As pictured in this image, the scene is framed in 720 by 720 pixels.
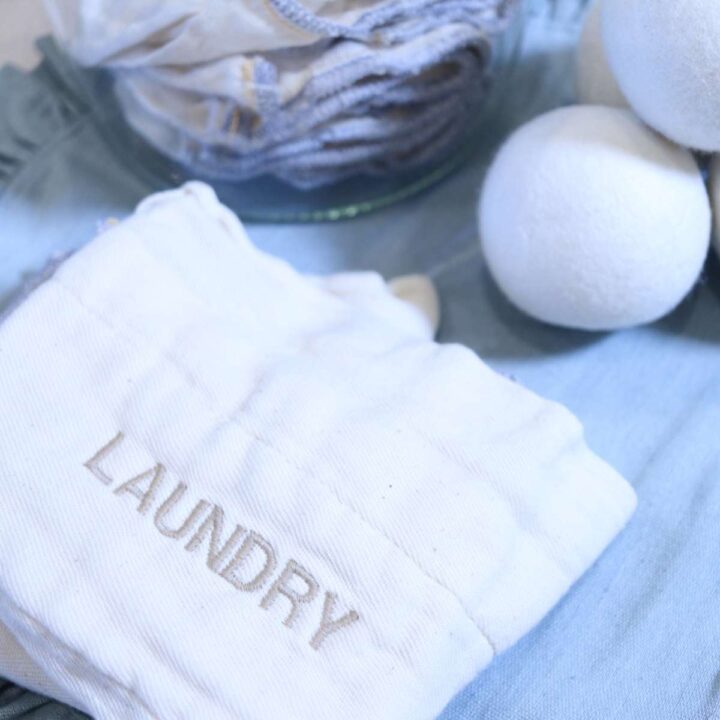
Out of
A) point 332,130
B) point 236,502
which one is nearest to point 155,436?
point 236,502

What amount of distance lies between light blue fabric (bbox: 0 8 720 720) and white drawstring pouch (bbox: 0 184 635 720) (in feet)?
A: 0.07

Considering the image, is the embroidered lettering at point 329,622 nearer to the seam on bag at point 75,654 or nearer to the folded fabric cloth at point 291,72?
the seam on bag at point 75,654

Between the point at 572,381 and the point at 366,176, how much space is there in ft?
0.52

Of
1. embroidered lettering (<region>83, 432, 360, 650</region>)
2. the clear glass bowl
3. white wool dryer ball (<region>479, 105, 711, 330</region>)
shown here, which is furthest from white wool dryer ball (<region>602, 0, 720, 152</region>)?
embroidered lettering (<region>83, 432, 360, 650</region>)

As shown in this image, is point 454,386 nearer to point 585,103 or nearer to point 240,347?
point 240,347

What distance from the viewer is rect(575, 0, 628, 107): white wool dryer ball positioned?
18.9 inches

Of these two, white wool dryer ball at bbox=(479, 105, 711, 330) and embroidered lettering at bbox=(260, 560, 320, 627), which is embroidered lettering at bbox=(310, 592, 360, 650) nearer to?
embroidered lettering at bbox=(260, 560, 320, 627)

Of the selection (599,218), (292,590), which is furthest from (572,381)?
(292,590)

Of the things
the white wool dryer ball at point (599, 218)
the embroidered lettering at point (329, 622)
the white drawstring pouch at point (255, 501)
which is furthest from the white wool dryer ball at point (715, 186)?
the embroidered lettering at point (329, 622)

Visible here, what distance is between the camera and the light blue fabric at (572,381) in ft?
1.21

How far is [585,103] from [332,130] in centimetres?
13

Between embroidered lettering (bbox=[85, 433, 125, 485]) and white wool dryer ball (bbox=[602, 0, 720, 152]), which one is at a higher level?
embroidered lettering (bbox=[85, 433, 125, 485])

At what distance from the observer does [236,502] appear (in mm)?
356

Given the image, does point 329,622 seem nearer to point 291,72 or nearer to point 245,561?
point 245,561
